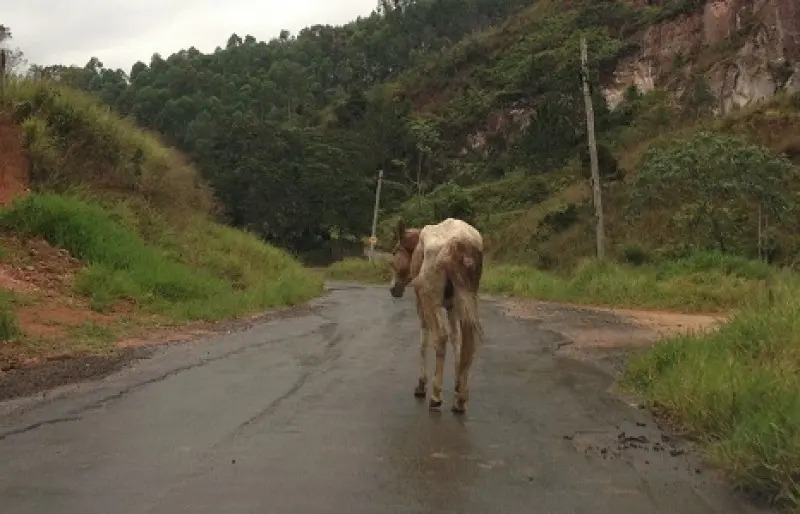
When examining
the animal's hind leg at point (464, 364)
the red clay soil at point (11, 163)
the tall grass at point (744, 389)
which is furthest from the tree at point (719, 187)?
the animal's hind leg at point (464, 364)

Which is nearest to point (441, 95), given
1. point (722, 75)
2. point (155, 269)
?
point (722, 75)

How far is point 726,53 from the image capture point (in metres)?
58.4

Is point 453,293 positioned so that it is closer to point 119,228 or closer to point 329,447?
point 329,447

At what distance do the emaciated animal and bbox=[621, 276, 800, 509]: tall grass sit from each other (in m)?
1.94

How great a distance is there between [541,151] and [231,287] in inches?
1715

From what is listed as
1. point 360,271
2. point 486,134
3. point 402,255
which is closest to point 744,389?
point 402,255

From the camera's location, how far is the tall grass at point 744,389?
5066 mm

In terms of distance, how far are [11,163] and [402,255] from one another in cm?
1263

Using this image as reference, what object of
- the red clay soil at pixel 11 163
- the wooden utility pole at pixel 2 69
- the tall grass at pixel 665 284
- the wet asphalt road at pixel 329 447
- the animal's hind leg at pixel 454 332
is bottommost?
the tall grass at pixel 665 284

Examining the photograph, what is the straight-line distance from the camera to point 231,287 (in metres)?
21.1

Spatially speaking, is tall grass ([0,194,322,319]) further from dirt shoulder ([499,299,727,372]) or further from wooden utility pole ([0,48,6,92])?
dirt shoulder ([499,299,727,372])

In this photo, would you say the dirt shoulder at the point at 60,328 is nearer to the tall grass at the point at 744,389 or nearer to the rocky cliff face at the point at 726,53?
the tall grass at the point at 744,389

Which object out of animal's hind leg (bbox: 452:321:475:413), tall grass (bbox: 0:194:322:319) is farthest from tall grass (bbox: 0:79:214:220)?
animal's hind leg (bbox: 452:321:475:413)

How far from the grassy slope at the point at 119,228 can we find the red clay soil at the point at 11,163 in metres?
0.21
